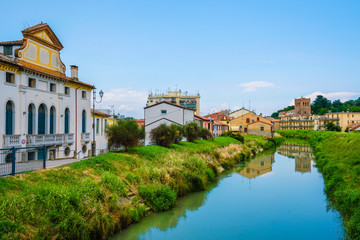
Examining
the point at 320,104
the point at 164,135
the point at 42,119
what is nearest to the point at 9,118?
the point at 42,119

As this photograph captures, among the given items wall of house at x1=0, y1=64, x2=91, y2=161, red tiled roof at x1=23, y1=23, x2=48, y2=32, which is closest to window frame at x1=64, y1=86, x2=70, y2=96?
wall of house at x1=0, y1=64, x2=91, y2=161

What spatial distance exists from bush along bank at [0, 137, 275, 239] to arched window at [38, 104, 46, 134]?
7.33 m

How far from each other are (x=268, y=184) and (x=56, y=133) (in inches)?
775

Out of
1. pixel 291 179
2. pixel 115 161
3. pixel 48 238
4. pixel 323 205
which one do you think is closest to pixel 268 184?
pixel 291 179

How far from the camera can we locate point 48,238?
1049 centimetres

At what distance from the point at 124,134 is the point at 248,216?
37.7 feet

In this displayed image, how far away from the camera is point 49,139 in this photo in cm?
2383

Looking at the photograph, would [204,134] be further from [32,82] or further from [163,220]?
[163,220]

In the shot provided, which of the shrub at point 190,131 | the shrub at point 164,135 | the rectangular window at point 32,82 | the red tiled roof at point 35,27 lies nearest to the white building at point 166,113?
the shrub at point 190,131

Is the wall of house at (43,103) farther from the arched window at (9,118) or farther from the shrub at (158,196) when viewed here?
the shrub at (158,196)

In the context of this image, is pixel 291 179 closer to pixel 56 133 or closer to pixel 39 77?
pixel 56 133

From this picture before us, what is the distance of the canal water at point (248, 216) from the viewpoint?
15.2 m

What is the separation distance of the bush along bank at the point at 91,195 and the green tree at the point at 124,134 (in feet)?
3.25

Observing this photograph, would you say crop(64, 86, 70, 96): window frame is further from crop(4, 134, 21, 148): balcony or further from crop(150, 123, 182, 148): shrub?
crop(150, 123, 182, 148): shrub
